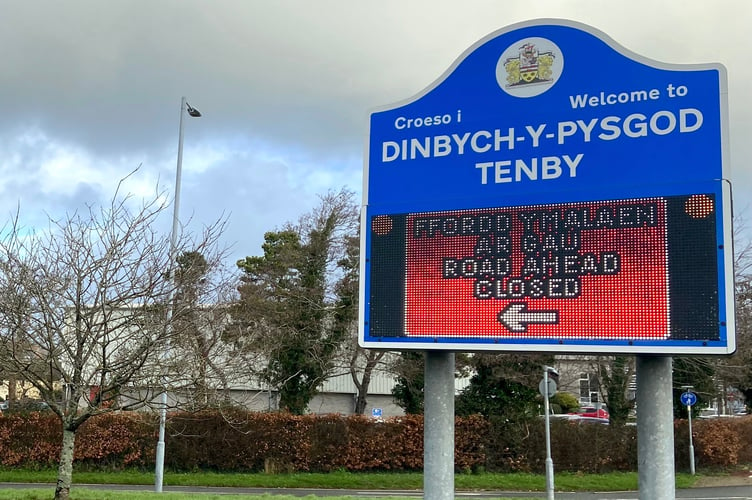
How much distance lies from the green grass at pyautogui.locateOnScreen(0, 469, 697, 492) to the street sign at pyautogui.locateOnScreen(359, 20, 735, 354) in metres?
17.2

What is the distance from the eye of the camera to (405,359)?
26.0m

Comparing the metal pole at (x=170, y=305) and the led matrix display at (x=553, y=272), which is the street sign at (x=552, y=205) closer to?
the led matrix display at (x=553, y=272)

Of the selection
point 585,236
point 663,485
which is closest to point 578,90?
point 585,236

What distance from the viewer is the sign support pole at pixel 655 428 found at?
5.53 metres

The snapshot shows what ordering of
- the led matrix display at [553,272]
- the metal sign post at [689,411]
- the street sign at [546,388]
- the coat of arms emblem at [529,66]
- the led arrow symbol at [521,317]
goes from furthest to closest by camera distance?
the metal sign post at [689,411] < the street sign at [546,388] < the coat of arms emblem at [529,66] < the led arrow symbol at [521,317] < the led matrix display at [553,272]

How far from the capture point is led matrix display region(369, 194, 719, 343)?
16.9 feet

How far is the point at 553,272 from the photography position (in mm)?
5527

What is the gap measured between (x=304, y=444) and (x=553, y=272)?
1952 centimetres

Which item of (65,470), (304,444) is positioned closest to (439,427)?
(65,470)

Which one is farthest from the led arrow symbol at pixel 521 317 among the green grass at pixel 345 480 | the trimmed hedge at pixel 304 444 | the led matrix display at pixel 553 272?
the trimmed hedge at pixel 304 444

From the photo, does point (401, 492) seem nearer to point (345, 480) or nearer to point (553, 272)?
point (345, 480)

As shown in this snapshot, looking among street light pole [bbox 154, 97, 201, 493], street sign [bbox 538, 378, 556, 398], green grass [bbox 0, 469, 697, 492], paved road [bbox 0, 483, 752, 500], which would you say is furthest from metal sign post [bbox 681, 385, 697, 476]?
street light pole [bbox 154, 97, 201, 493]

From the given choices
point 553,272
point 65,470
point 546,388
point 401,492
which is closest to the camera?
point 553,272

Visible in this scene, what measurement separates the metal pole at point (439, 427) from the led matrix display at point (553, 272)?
71 centimetres
